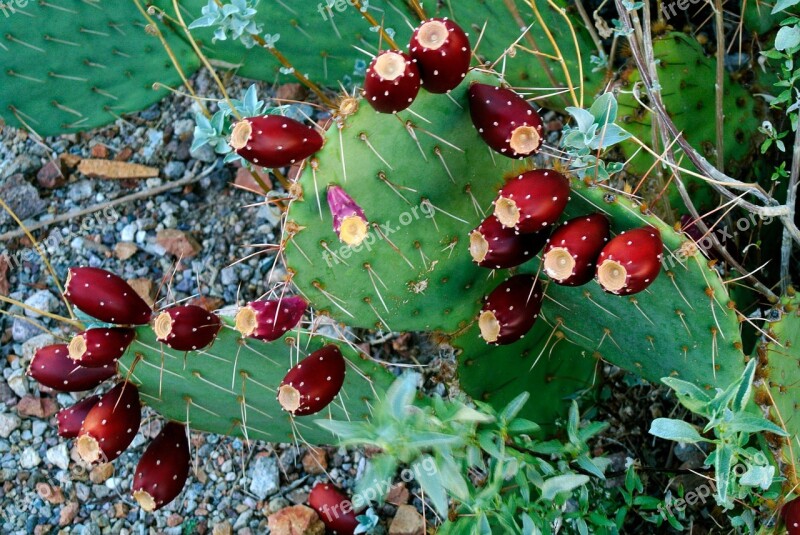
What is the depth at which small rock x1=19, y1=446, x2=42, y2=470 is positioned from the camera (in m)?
2.39

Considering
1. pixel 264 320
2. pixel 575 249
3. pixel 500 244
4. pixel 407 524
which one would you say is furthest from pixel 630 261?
pixel 407 524

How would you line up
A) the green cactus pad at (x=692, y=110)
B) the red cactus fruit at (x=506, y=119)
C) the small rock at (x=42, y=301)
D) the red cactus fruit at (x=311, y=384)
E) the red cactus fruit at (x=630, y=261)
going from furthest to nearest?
the small rock at (x=42, y=301) < the green cactus pad at (x=692, y=110) < the red cactus fruit at (x=311, y=384) < the red cactus fruit at (x=506, y=119) < the red cactus fruit at (x=630, y=261)

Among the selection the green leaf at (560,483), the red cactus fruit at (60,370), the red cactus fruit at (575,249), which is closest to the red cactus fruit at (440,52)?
the red cactus fruit at (575,249)

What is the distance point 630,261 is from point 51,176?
82.5 inches

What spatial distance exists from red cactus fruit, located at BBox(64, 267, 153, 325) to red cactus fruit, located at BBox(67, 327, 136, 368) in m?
0.03

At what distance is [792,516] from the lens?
1.51m

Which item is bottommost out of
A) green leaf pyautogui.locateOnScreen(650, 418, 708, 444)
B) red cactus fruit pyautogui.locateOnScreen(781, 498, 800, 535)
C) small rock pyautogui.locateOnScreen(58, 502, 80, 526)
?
small rock pyautogui.locateOnScreen(58, 502, 80, 526)

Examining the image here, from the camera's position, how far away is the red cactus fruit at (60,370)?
177cm

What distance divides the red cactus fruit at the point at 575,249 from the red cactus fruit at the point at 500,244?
90 millimetres

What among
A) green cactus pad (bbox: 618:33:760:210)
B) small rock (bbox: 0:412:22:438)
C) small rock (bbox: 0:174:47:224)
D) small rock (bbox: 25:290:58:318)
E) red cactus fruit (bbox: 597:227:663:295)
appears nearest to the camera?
red cactus fruit (bbox: 597:227:663:295)

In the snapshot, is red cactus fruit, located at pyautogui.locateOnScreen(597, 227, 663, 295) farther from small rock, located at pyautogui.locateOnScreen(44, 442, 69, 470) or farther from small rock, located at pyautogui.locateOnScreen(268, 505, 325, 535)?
small rock, located at pyautogui.locateOnScreen(44, 442, 69, 470)

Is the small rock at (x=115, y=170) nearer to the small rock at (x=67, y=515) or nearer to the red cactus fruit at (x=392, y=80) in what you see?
the small rock at (x=67, y=515)

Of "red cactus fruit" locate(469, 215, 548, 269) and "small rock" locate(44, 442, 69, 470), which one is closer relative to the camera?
"red cactus fruit" locate(469, 215, 548, 269)

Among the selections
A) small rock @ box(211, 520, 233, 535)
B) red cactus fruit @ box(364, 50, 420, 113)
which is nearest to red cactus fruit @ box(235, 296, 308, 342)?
red cactus fruit @ box(364, 50, 420, 113)
